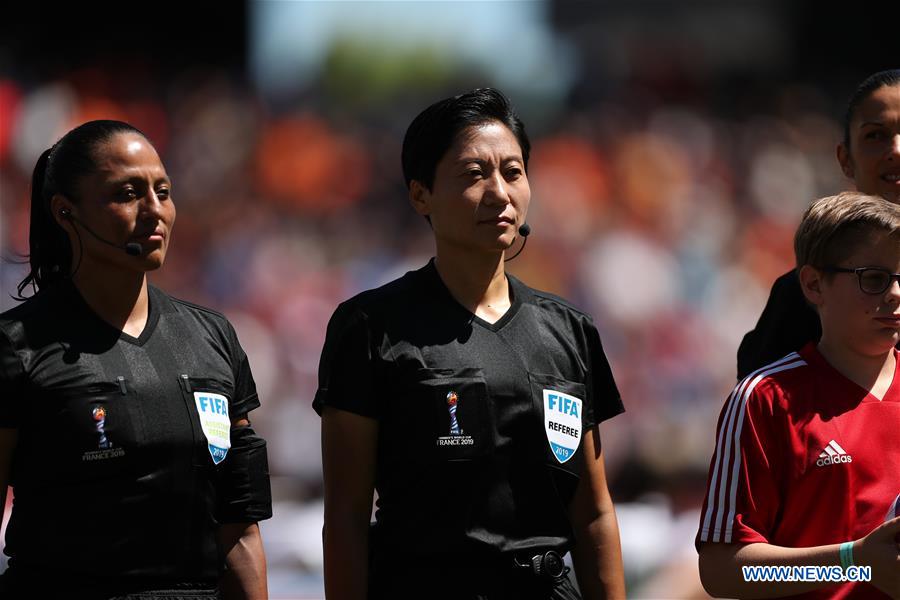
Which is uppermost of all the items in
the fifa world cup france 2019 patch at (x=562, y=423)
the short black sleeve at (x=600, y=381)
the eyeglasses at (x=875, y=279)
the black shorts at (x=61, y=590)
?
the eyeglasses at (x=875, y=279)

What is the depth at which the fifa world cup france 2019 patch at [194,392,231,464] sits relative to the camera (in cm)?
271

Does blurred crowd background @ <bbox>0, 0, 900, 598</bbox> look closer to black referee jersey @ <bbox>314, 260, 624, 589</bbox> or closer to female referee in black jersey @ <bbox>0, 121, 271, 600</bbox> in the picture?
female referee in black jersey @ <bbox>0, 121, 271, 600</bbox>

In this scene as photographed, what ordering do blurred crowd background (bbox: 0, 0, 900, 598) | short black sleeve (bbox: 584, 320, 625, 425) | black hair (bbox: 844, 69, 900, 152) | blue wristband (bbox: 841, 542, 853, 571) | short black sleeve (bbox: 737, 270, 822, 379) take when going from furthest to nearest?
blurred crowd background (bbox: 0, 0, 900, 598), black hair (bbox: 844, 69, 900, 152), short black sleeve (bbox: 737, 270, 822, 379), short black sleeve (bbox: 584, 320, 625, 425), blue wristband (bbox: 841, 542, 853, 571)

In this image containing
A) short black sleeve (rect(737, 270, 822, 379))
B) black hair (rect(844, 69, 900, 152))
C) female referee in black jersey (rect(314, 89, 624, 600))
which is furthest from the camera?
black hair (rect(844, 69, 900, 152))

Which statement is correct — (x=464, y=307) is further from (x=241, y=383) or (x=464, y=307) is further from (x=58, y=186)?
(x=58, y=186)

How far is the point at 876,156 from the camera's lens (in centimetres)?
313

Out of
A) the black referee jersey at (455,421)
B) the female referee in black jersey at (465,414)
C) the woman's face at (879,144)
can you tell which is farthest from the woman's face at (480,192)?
the woman's face at (879,144)

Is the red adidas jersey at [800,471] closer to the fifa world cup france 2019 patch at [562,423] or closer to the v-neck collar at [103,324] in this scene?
the fifa world cup france 2019 patch at [562,423]

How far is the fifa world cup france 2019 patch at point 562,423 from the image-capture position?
2.76m

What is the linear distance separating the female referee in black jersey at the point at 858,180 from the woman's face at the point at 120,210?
1434 millimetres

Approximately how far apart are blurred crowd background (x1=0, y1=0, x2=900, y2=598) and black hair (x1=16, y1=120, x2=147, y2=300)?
149 inches

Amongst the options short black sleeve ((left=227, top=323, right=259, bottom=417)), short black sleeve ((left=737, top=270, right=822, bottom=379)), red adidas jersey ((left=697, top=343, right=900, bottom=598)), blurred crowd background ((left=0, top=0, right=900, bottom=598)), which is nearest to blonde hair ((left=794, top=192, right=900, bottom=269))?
red adidas jersey ((left=697, top=343, right=900, bottom=598))

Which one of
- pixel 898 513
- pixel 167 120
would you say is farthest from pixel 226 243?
pixel 898 513

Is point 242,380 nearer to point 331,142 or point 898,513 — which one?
point 898,513
